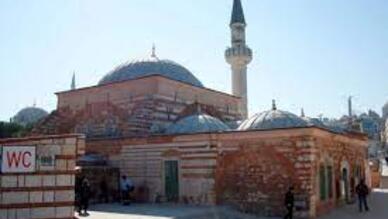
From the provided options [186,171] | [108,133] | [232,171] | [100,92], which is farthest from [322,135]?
[100,92]

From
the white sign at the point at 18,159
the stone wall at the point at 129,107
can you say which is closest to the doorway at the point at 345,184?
the stone wall at the point at 129,107

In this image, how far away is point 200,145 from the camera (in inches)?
625

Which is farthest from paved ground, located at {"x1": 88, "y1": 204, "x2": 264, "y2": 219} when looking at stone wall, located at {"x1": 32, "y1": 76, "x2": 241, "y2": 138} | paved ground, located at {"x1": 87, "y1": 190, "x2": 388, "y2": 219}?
stone wall, located at {"x1": 32, "y1": 76, "x2": 241, "y2": 138}

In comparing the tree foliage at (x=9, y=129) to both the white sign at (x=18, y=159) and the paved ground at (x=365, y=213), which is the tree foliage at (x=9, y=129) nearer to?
the paved ground at (x=365, y=213)

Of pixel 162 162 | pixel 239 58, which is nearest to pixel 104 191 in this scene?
pixel 162 162

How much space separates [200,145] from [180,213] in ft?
9.79

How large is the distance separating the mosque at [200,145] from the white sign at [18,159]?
8.40 metres

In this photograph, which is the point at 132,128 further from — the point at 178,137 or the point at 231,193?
the point at 231,193

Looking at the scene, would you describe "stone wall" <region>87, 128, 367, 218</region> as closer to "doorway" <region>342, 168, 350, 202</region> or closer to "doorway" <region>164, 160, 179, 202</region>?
"doorway" <region>164, 160, 179, 202</region>

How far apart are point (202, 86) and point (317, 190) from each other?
34.2 feet

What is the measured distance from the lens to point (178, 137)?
53.7ft

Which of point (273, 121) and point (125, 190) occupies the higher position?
point (273, 121)

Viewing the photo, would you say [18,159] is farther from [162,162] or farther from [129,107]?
[129,107]

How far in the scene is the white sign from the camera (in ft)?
25.0
